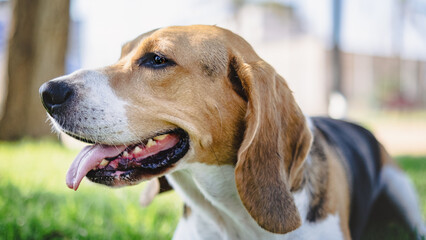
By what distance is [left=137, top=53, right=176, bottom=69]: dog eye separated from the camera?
2775 mm

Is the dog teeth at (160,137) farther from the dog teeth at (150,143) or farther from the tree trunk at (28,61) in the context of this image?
the tree trunk at (28,61)

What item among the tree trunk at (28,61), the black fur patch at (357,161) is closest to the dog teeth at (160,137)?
the black fur patch at (357,161)

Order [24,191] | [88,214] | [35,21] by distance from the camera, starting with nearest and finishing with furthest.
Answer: [88,214] → [24,191] → [35,21]

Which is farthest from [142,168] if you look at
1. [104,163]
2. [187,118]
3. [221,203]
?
→ [221,203]

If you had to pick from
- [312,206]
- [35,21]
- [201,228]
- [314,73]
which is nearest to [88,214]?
[201,228]

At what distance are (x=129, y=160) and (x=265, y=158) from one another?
0.81 meters

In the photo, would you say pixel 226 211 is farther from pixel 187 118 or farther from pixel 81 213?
pixel 81 213

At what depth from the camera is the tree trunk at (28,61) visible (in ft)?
30.9

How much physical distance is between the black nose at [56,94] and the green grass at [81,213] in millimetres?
1345

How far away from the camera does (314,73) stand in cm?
3231

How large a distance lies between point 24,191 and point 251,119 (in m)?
3.36

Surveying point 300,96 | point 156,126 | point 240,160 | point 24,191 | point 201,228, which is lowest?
point 300,96

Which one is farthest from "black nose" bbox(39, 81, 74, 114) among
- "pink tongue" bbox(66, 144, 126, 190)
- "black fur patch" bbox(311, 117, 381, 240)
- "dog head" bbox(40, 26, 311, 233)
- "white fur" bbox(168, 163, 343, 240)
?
"black fur patch" bbox(311, 117, 381, 240)

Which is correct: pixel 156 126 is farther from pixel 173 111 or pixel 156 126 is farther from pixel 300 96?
pixel 300 96
